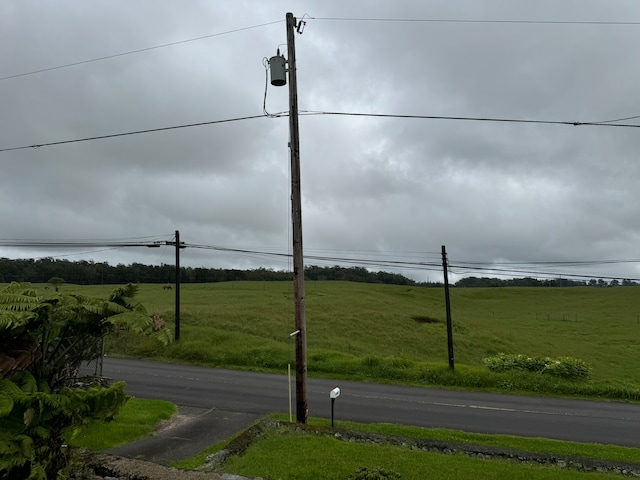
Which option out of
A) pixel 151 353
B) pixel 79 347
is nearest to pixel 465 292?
pixel 151 353

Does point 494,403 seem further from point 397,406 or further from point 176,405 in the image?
point 176,405

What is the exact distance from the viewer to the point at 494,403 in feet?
62.3

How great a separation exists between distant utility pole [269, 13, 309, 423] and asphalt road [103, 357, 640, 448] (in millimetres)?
5218

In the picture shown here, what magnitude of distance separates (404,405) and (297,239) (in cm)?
1008

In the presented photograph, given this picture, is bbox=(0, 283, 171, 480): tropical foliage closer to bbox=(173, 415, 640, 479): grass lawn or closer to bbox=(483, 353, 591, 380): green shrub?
bbox=(173, 415, 640, 479): grass lawn

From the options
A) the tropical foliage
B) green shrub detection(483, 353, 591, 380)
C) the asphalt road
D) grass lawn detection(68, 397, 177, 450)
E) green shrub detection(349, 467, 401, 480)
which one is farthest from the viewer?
green shrub detection(483, 353, 591, 380)

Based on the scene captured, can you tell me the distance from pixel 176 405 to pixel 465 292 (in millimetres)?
84978

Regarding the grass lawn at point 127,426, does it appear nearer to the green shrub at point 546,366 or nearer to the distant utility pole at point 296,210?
the distant utility pole at point 296,210

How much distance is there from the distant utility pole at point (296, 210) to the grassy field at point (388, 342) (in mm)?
14123

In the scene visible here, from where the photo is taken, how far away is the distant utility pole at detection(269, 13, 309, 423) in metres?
10.4

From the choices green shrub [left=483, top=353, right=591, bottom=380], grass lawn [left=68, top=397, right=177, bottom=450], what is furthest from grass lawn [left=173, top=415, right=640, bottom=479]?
green shrub [left=483, top=353, right=591, bottom=380]

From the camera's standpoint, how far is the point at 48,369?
625cm

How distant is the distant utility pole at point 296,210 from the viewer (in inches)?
410

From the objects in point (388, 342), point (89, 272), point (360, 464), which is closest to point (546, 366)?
point (388, 342)
